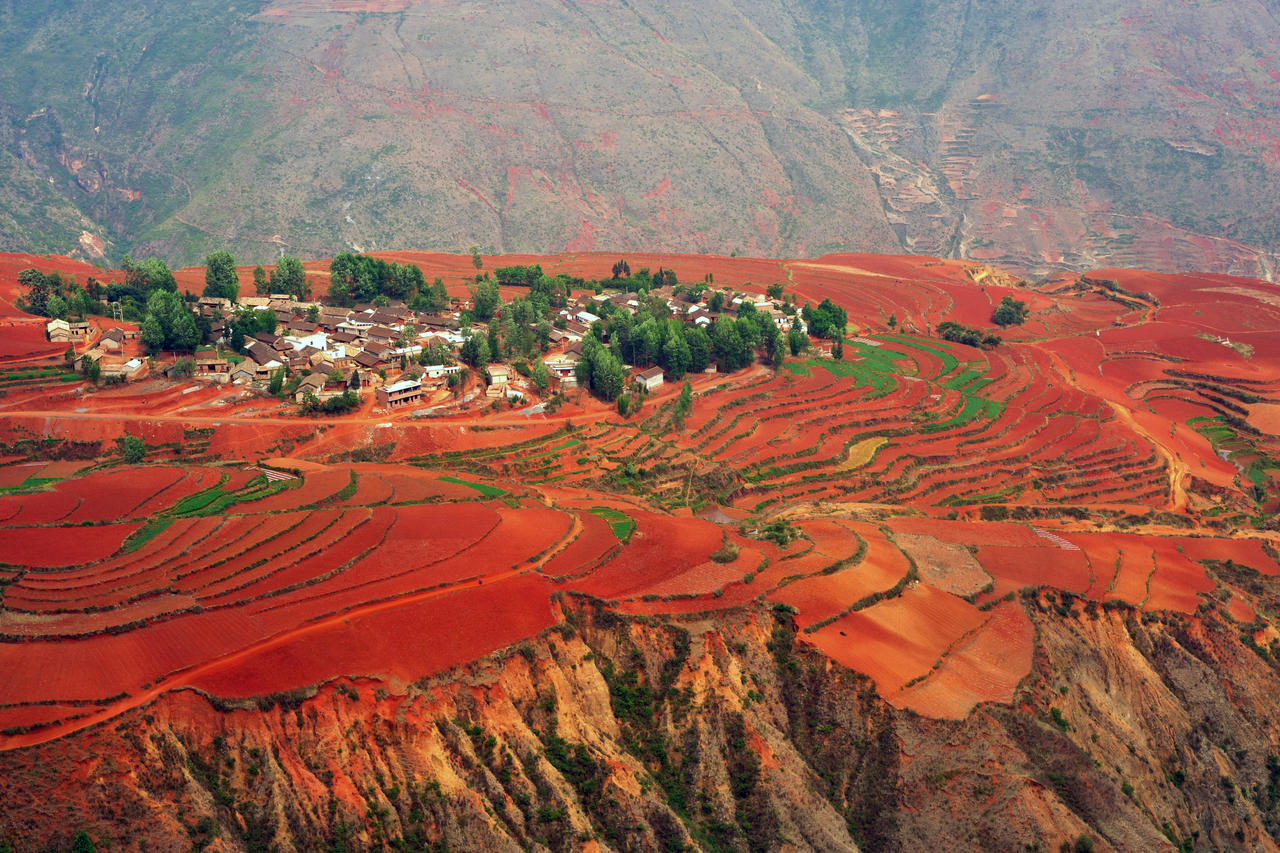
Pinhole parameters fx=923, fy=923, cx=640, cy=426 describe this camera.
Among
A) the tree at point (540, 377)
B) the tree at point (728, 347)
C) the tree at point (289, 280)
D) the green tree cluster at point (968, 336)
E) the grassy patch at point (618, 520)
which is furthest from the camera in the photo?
the green tree cluster at point (968, 336)

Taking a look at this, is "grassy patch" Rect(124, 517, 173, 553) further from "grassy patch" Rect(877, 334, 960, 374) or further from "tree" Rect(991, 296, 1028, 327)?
"tree" Rect(991, 296, 1028, 327)

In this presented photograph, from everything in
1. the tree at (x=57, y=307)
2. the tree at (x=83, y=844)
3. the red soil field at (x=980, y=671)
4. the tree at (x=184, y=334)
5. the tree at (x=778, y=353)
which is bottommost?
the red soil field at (x=980, y=671)

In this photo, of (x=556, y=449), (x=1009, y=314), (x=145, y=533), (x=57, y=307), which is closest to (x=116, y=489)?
(x=145, y=533)

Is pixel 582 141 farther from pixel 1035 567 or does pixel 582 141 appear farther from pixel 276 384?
pixel 1035 567

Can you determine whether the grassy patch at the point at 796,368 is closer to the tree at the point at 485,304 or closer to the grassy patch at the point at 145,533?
the tree at the point at 485,304

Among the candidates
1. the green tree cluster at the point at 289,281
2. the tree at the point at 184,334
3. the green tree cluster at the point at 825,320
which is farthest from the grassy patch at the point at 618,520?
the green tree cluster at the point at 825,320

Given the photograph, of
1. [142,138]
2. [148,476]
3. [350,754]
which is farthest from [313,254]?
[350,754]

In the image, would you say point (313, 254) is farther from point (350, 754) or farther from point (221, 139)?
point (350, 754)

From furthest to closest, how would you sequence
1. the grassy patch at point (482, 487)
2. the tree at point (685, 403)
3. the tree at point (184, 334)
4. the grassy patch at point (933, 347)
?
the grassy patch at point (933, 347) < the tree at point (685, 403) < the tree at point (184, 334) < the grassy patch at point (482, 487)
